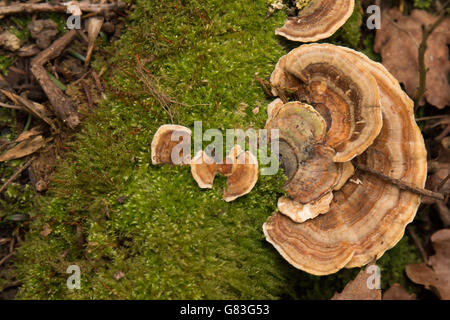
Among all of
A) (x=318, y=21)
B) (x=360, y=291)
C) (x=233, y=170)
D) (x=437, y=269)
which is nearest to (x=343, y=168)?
(x=233, y=170)

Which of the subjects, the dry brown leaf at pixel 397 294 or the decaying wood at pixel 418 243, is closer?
the dry brown leaf at pixel 397 294

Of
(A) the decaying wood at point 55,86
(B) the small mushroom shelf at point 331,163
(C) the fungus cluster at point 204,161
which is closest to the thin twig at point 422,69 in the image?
(B) the small mushroom shelf at point 331,163

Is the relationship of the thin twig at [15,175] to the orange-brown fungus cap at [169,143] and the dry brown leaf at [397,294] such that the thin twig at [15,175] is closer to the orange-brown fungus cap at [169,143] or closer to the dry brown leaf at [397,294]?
the orange-brown fungus cap at [169,143]

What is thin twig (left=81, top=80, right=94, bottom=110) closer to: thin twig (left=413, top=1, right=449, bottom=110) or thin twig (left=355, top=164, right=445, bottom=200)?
thin twig (left=355, top=164, right=445, bottom=200)

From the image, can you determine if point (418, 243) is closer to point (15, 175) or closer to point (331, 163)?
point (331, 163)

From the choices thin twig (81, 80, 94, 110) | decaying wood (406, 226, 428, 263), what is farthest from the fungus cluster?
decaying wood (406, 226, 428, 263)

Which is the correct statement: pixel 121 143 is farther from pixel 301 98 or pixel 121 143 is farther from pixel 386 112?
pixel 386 112
